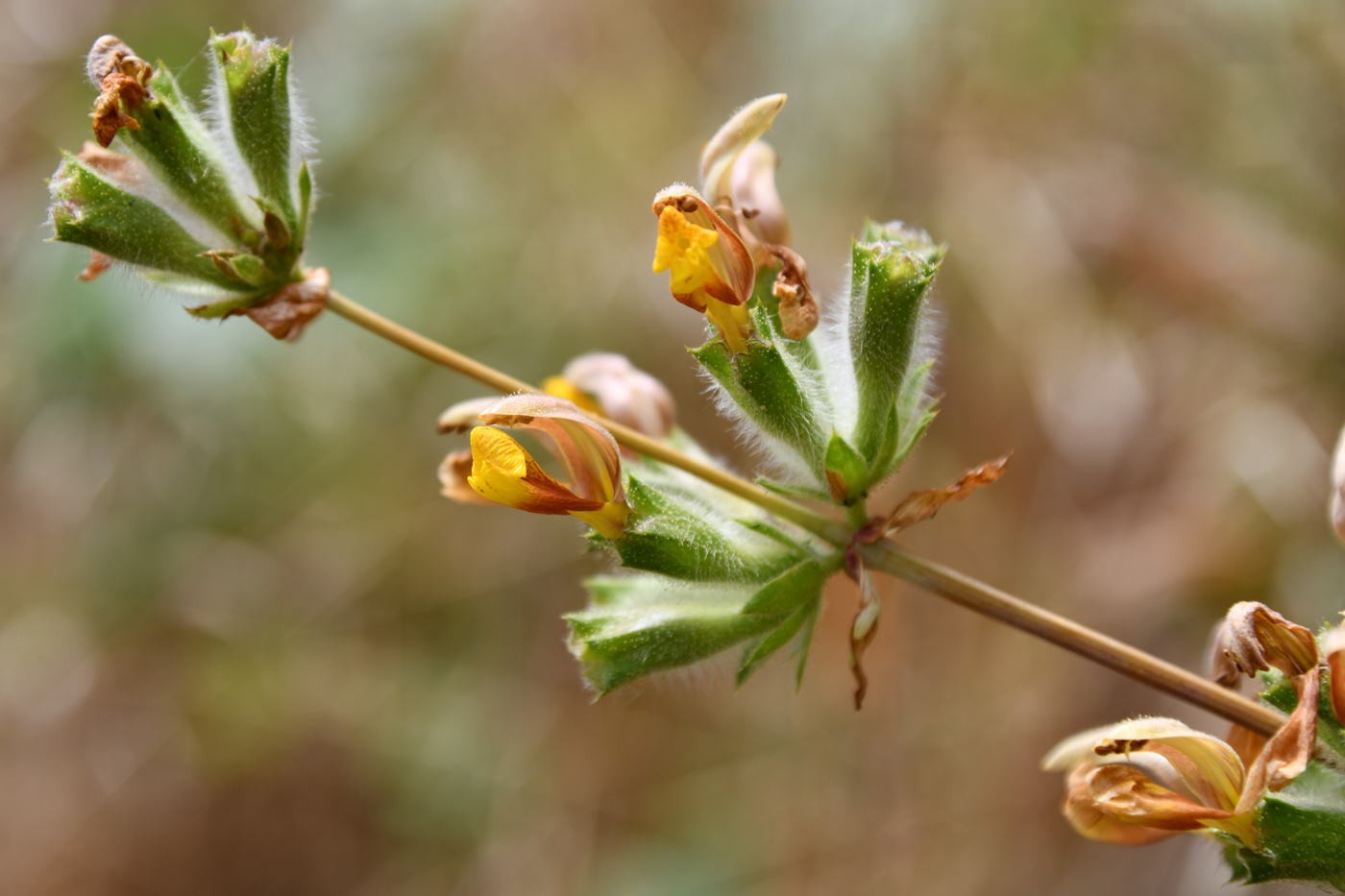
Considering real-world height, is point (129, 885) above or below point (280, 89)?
below

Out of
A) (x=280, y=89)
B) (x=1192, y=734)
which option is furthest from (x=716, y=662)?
(x=280, y=89)

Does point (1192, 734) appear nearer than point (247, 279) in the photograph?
Yes

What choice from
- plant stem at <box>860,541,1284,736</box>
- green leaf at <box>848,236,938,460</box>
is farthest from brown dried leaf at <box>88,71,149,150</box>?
plant stem at <box>860,541,1284,736</box>

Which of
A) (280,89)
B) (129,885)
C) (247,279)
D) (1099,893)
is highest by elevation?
(280,89)

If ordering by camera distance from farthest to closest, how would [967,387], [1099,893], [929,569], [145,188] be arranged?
[967,387], [1099,893], [145,188], [929,569]

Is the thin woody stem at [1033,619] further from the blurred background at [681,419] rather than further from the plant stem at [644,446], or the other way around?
the blurred background at [681,419]

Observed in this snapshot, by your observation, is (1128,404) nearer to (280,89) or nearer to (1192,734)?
(1192,734)

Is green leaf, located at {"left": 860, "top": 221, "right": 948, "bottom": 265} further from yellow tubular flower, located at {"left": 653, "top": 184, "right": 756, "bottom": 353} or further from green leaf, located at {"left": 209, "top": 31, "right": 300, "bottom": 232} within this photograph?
green leaf, located at {"left": 209, "top": 31, "right": 300, "bottom": 232}
